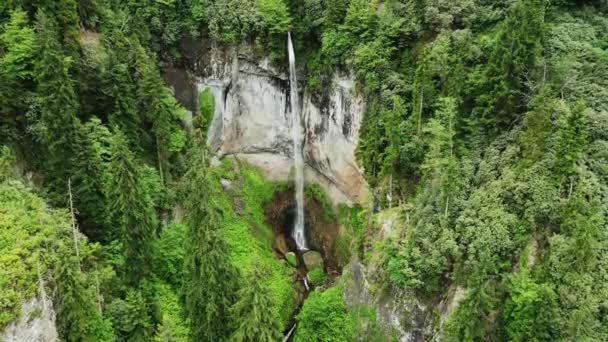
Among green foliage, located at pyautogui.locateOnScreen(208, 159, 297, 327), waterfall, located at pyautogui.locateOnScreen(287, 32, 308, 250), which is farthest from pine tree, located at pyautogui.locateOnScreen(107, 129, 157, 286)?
waterfall, located at pyautogui.locateOnScreen(287, 32, 308, 250)

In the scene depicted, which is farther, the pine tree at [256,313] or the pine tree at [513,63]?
the pine tree at [513,63]

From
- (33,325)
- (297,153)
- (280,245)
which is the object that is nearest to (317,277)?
(280,245)

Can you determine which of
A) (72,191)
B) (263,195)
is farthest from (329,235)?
(72,191)

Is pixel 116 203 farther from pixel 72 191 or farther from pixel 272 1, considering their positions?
pixel 272 1

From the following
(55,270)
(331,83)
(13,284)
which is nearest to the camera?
(13,284)

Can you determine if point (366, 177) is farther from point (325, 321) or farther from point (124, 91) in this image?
point (124, 91)

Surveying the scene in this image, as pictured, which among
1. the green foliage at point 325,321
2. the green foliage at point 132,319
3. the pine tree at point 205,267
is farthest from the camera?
the green foliage at point 325,321

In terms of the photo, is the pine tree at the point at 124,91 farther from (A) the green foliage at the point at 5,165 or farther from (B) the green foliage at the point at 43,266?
(B) the green foliage at the point at 43,266

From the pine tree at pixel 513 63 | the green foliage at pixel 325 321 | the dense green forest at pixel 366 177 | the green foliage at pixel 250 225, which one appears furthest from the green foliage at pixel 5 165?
the pine tree at pixel 513 63
